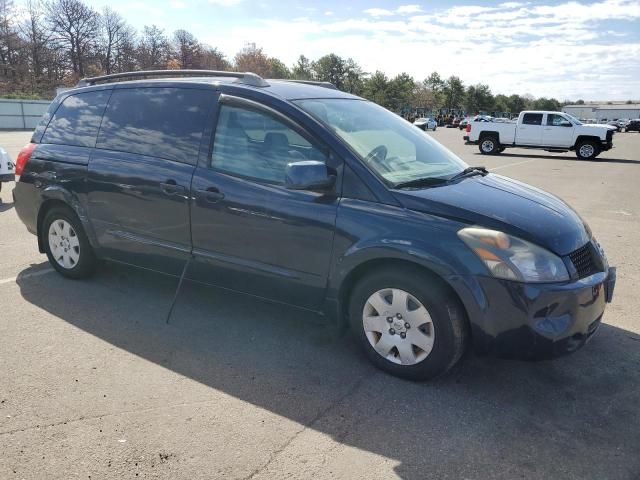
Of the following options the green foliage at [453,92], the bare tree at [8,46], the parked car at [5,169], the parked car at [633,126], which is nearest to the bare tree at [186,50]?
the bare tree at [8,46]

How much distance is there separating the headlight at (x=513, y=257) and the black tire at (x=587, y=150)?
22.6 meters

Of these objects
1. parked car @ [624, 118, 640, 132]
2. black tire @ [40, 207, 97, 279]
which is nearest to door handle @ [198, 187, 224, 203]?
black tire @ [40, 207, 97, 279]

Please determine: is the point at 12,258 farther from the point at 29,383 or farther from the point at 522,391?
the point at 522,391

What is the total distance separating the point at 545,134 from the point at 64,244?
2272cm

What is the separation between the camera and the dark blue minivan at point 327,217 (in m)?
3.05

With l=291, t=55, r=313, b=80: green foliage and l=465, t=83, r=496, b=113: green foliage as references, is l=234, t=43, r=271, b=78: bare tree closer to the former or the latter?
l=291, t=55, r=313, b=80: green foliage

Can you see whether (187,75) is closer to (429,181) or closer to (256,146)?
(256,146)

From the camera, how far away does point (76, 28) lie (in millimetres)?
71750

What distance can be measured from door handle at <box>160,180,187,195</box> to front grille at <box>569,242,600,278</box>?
8.75 ft

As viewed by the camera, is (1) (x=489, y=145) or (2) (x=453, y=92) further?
(2) (x=453, y=92)

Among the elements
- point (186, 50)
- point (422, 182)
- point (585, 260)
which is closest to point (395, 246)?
point (422, 182)

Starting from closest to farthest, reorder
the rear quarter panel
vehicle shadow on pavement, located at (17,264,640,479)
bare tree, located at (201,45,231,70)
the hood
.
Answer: vehicle shadow on pavement, located at (17,264,640,479) → the hood → the rear quarter panel → bare tree, located at (201,45,231,70)

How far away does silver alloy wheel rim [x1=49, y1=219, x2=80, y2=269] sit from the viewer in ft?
16.1

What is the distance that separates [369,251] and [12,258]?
14.2 feet
